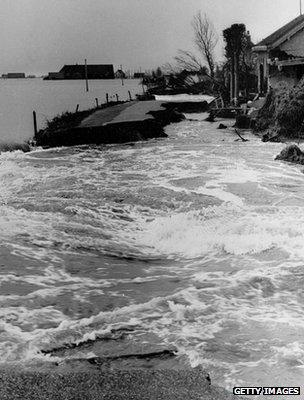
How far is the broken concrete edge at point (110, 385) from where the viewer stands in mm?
4340

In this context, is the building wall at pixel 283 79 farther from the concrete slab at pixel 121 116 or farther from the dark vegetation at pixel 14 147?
the dark vegetation at pixel 14 147

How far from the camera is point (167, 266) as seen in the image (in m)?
8.30

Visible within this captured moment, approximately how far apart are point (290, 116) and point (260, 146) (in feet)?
7.18

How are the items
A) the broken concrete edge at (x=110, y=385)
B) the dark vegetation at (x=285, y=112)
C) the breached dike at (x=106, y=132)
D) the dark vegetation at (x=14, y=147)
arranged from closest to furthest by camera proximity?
the broken concrete edge at (x=110, y=385)
the dark vegetation at (x=285, y=112)
the dark vegetation at (x=14, y=147)
the breached dike at (x=106, y=132)

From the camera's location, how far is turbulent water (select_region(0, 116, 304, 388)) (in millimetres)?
5477

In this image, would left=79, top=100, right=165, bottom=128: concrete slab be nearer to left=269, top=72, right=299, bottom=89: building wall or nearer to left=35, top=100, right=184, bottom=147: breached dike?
left=35, top=100, right=184, bottom=147: breached dike

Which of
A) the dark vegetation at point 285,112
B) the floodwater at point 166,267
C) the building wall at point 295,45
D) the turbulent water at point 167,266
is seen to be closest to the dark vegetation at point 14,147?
the floodwater at point 166,267

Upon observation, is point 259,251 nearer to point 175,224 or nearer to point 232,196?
point 175,224

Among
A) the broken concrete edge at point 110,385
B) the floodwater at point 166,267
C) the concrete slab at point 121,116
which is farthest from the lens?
the concrete slab at point 121,116

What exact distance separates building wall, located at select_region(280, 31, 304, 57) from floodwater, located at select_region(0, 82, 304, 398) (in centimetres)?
1589

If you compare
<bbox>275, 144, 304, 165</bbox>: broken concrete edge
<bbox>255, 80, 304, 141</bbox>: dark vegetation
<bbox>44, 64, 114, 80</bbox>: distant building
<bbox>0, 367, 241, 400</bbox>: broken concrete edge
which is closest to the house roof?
<bbox>255, 80, 304, 141</bbox>: dark vegetation

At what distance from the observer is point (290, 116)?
23250 mm

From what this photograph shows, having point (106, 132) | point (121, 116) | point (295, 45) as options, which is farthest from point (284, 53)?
point (106, 132)

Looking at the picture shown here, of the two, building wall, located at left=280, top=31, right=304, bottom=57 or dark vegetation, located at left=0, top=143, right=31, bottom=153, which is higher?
building wall, located at left=280, top=31, right=304, bottom=57
